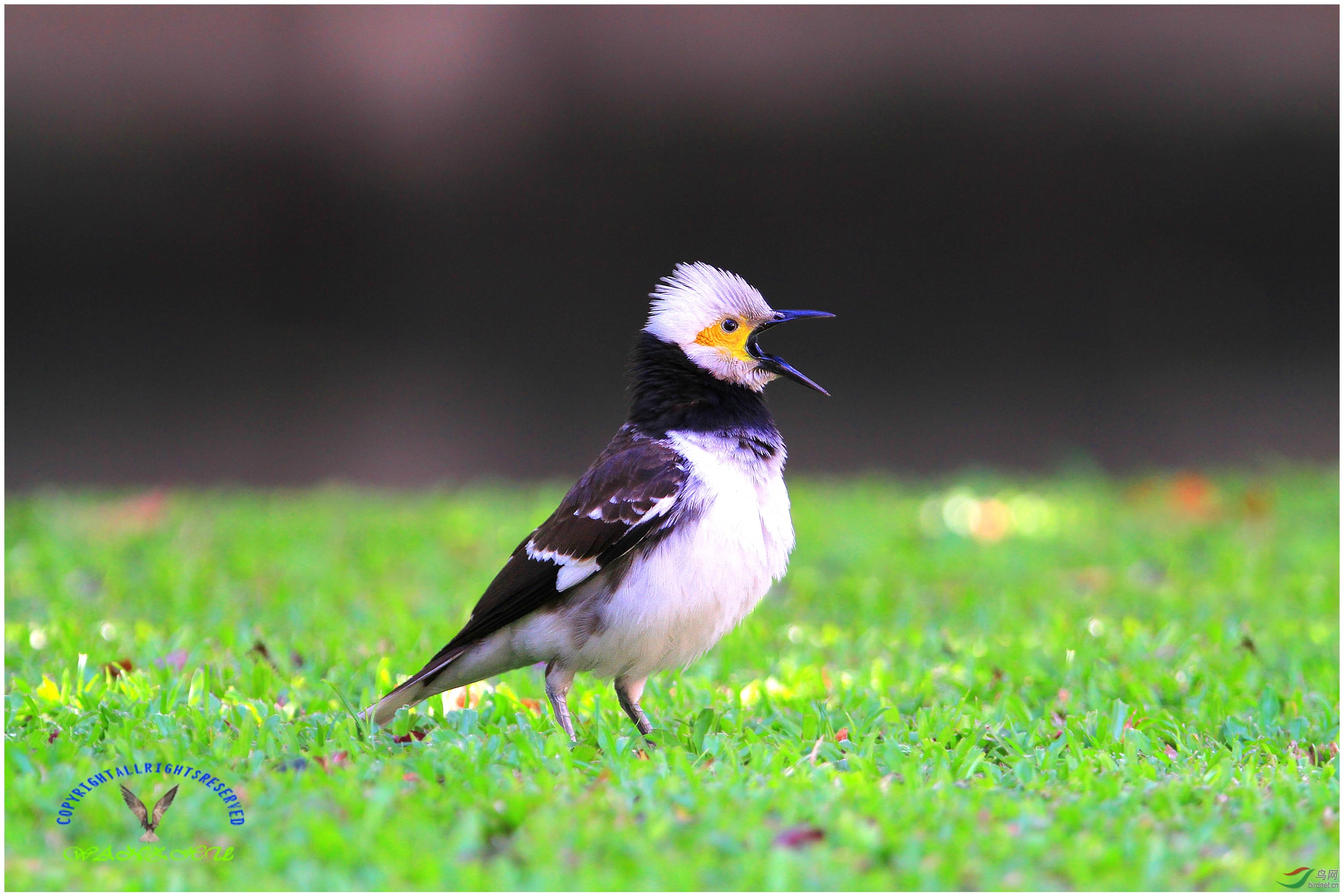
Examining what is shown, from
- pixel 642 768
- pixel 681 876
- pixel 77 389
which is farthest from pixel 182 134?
pixel 681 876

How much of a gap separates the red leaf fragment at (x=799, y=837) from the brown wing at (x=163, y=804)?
136 cm

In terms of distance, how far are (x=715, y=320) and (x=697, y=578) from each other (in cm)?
83

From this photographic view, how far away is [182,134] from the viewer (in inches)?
343

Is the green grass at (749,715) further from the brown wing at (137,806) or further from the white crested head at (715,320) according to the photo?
the white crested head at (715,320)

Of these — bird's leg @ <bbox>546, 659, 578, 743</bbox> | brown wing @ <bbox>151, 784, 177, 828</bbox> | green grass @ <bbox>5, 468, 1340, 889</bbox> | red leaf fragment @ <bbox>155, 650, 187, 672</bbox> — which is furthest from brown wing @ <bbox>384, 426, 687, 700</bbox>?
red leaf fragment @ <bbox>155, 650, 187, 672</bbox>

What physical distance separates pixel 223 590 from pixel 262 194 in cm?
427

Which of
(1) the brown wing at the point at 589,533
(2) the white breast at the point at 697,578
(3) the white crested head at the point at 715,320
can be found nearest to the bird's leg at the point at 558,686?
(2) the white breast at the point at 697,578

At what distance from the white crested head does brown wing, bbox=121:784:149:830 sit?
194cm

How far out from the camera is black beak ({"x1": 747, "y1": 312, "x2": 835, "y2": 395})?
3834 millimetres

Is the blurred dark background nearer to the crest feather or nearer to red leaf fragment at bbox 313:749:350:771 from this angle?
the crest feather

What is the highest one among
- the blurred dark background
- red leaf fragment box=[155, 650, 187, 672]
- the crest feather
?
the blurred dark background

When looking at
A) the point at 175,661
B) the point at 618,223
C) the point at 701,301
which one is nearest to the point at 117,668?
the point at 175,661

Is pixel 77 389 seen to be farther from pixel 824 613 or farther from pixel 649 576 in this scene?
pixel 649 576

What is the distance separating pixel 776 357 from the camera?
3.87 meters
